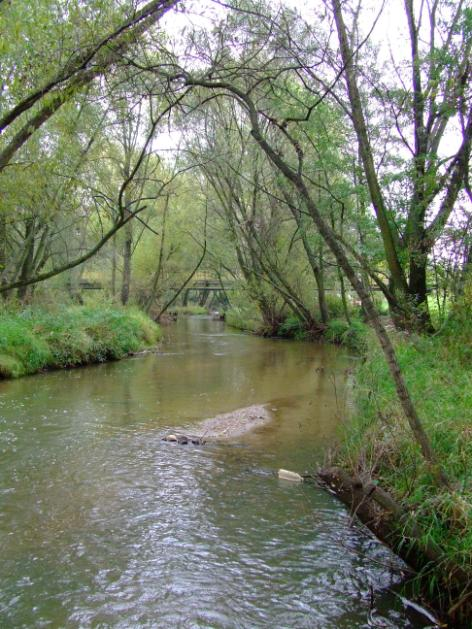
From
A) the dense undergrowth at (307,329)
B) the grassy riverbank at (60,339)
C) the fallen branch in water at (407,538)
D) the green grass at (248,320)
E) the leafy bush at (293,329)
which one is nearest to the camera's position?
the fallen branch in water at (407,538)

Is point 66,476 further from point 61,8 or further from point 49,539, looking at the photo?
point 61,8

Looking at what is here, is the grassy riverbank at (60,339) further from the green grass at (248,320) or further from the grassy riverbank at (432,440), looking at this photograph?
the green grass at (248,320)

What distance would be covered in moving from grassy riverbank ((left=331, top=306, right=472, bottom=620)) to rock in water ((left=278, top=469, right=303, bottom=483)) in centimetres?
49

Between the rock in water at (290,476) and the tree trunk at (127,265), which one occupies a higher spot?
the tree trunk at (127,265)

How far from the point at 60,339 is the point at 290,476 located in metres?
10.6

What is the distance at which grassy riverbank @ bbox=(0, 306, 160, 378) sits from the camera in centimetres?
1323

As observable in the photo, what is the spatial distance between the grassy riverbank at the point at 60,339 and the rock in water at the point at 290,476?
8.81 m

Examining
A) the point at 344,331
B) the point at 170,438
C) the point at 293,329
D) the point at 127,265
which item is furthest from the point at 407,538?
the point at 127,265

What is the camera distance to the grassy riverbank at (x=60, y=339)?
521 inches

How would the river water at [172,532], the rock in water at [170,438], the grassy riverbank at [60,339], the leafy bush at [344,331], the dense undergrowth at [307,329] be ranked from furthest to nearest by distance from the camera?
the dense undergrowth at [307,329], the leafy bush at [344,331], the grassy riverbank at [60,339], the rock in water at [170,438], the river water at [172,532]

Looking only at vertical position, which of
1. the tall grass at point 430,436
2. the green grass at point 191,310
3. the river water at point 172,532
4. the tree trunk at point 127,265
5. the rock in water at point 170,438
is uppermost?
the tree trunk at point 127,265

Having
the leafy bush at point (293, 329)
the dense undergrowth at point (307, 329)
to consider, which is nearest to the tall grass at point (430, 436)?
the dense undergrowth at point (307, 329)

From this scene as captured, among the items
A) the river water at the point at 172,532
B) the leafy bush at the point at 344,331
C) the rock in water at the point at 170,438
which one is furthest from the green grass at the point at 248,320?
the rock in water at the point at 170,438

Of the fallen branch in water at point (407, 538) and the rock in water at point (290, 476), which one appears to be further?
the rock in water at point (290, 476)
